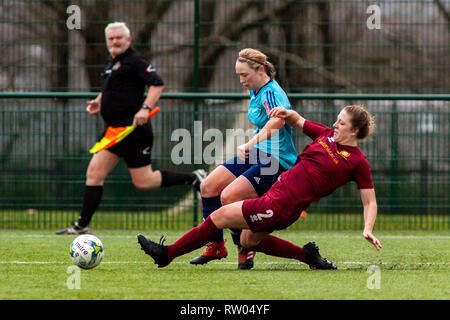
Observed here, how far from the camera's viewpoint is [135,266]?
6.26 meters

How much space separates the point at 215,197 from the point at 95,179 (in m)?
2.38

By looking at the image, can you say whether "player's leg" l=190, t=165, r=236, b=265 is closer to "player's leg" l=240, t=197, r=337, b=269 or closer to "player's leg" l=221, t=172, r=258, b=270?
"player's leg" l=221, t=172, r=258, b=270

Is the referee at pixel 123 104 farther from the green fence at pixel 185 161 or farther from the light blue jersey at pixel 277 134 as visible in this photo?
the light blue jersey at pixel 277 134

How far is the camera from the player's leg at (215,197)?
21.2 feet

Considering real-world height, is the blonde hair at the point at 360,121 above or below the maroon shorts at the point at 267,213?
above

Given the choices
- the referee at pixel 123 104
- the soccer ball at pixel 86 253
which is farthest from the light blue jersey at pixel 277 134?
the referee at pixel 123 104

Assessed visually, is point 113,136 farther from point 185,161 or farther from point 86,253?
point 86,253

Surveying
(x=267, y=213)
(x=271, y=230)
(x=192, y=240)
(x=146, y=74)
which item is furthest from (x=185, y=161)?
(x=267, y=213)

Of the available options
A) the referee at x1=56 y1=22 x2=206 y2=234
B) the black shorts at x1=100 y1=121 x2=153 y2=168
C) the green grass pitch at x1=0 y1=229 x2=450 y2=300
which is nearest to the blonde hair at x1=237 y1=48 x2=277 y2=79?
the green grass pitch at x1=0 y1=229 x2=450 y2=300

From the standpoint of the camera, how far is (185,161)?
9.96 metres

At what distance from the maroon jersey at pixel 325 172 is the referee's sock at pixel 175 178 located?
335 cm
